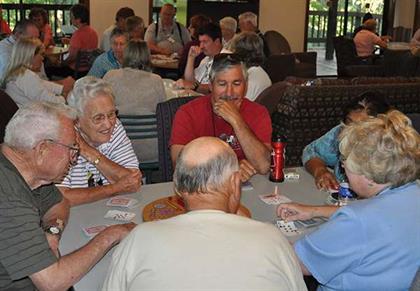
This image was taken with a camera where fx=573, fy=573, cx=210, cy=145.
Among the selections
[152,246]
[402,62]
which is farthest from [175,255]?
[402,62]

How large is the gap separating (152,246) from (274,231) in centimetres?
35

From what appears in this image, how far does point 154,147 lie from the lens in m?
4.20

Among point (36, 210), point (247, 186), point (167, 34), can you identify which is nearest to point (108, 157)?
point (247, 186)

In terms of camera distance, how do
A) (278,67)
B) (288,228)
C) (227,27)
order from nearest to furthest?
(288,228) < (227,27) < (278,67)

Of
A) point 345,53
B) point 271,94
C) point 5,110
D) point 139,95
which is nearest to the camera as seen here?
point 5,110

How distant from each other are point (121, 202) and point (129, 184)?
15cm

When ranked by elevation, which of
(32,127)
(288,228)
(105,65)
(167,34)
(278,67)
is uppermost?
(167,34)

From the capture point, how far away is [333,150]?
312cm

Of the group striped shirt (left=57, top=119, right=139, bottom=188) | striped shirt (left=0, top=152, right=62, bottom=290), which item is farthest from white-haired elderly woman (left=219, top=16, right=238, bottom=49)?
striped shirt (left=0, top=152, right=62, bottom=290)

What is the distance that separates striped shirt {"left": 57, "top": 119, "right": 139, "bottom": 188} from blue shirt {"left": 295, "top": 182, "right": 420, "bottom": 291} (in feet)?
4.48

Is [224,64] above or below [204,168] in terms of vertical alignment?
above

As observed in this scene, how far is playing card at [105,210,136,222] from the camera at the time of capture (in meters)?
2.39

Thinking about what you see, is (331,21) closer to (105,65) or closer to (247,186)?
(105,65)

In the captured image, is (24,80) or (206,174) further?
(24,80)
